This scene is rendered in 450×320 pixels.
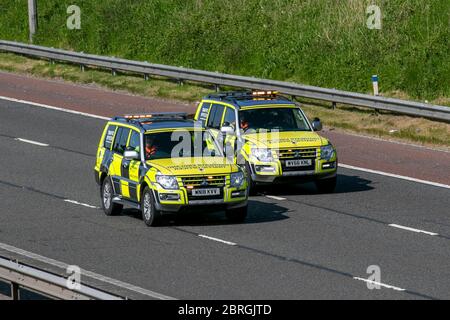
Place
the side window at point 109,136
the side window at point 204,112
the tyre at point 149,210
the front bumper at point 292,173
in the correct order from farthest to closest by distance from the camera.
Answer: the side window at point 204,112 < the front bumper at point 292,173 < the side window at point 109,136 < the tyre at point 149,210

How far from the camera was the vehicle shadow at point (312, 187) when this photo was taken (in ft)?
79.6

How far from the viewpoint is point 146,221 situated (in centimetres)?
2089

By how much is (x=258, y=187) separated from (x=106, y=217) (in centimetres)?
362

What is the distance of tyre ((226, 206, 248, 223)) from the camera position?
21.0 meters

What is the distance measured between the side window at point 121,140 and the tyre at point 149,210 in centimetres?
158

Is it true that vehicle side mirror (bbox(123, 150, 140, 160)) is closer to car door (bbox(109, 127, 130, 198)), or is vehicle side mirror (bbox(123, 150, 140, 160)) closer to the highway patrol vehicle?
car door (bbox(109, 127, 130, 198))

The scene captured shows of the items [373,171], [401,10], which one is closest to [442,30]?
[401,10]

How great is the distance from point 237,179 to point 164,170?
1.24m

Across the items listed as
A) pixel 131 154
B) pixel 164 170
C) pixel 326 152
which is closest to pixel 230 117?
pixel 326 152

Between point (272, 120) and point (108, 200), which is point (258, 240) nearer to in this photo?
point (108, 200)

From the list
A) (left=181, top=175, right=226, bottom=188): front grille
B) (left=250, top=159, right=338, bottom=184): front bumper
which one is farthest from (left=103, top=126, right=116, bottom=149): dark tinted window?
(left=181, top=175, right=226, bottom=188): front grille

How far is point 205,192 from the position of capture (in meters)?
20.4

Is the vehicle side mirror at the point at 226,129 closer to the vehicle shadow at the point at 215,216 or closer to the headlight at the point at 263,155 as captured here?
the headlight at the point at 263,155

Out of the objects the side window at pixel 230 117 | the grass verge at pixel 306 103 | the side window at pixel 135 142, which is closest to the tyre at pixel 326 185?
the side window at pixel 230 117
